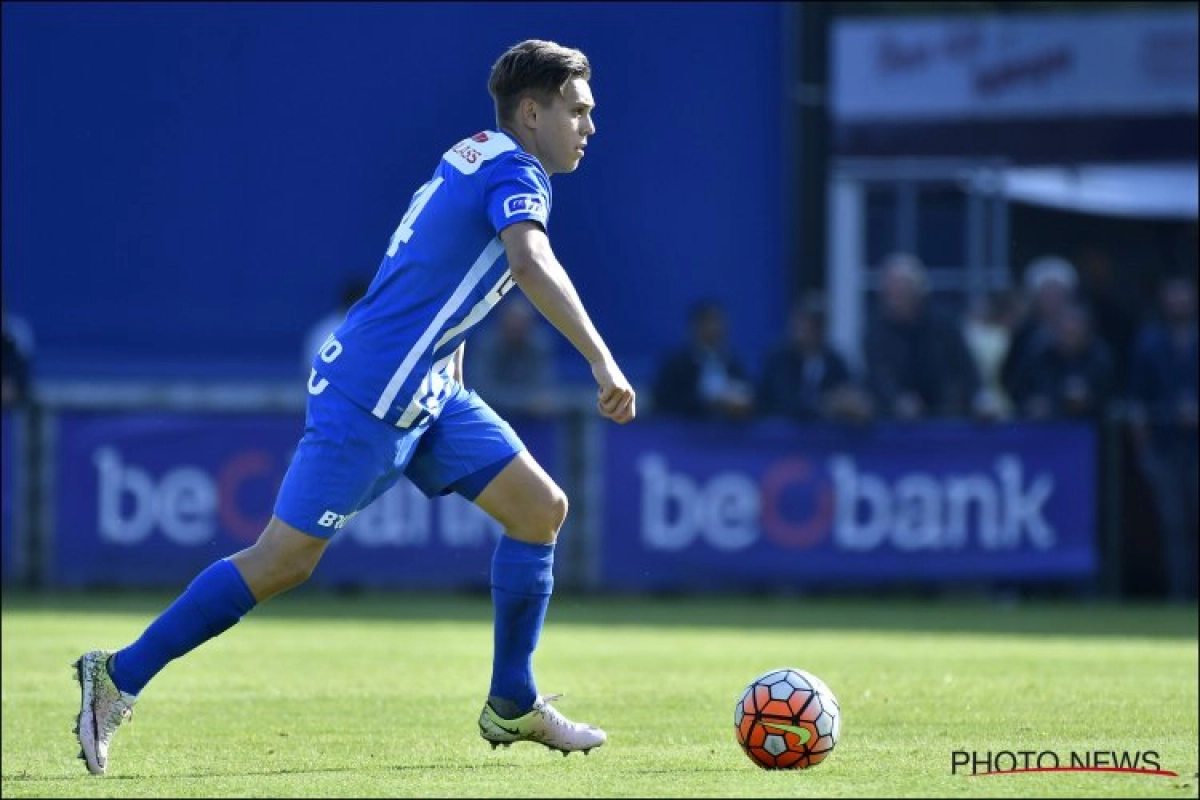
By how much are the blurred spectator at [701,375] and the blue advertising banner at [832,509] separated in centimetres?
54

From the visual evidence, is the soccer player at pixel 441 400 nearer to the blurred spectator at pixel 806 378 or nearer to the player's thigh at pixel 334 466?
the player's thigh at pixel 334 466

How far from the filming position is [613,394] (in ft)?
22.7

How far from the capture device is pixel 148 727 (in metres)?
8.56

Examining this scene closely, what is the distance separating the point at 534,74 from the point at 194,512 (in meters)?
9.20

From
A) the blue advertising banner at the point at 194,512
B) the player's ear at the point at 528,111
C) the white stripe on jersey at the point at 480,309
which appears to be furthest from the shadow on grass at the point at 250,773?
the blue advertising banner at the point at 194,512

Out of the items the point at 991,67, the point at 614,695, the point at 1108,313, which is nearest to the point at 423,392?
the point at 614,695

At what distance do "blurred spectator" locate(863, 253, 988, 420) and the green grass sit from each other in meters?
1.78

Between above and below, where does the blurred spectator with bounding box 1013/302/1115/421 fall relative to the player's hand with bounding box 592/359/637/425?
above

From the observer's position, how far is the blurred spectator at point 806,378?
16.6 metres

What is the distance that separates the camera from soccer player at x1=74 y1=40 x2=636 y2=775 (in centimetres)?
715

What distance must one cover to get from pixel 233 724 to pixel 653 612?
6646mm

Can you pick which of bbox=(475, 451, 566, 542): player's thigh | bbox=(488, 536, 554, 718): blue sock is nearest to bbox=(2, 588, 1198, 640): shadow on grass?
bbox=(488, 536, 554, 718): blue sock

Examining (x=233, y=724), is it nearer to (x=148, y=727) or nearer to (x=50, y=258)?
(x=148, y=727)
